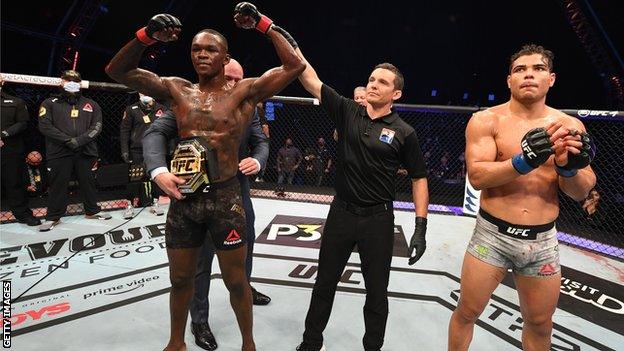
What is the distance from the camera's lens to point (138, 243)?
402 centimetres

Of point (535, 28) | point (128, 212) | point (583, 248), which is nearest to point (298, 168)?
point (128, 212)

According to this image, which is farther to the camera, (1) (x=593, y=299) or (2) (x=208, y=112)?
(1) (x=593, y=299)

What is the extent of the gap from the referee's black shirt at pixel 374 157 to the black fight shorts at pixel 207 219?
0.72 meters

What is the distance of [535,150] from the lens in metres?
1.47

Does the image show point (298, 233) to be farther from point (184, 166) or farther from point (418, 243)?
point (184, 166)

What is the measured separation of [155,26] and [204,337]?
6.16 feet

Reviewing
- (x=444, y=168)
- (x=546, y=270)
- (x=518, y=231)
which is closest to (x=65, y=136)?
(x=518, y=231)

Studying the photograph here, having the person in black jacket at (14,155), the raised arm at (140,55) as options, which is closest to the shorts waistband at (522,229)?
the raised arm at (140,55)

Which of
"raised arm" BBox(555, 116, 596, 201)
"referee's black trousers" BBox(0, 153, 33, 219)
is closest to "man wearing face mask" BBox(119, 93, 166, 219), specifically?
"referee's black trousers" BBox(0, 153, 33, 219)

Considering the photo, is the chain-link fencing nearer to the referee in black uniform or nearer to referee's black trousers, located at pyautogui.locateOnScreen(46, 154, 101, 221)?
referee's black trousers, located at pyautogui.locateOnScreen(46, 154, 101, 221)

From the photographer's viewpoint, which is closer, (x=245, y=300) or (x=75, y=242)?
(x=245, y=300)

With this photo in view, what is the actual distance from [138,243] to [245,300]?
2.62m

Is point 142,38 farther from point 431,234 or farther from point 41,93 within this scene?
point 41,93

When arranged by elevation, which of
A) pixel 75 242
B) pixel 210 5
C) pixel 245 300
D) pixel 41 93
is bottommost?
pixel 75 242
